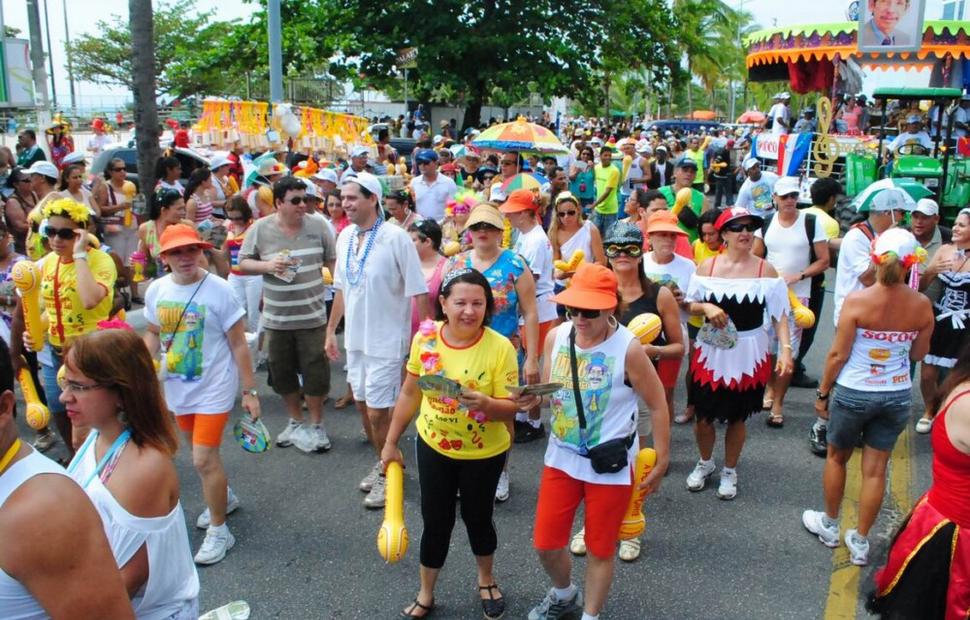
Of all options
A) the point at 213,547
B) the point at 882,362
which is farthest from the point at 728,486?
the point at 213,547

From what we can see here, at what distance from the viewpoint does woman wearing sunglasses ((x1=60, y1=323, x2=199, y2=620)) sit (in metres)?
2.23

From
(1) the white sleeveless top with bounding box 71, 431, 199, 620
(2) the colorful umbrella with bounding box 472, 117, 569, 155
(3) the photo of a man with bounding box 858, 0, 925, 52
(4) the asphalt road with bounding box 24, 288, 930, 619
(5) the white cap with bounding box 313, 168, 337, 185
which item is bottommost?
(4) the asphalt road with bounding box 24, 288, 930, 619

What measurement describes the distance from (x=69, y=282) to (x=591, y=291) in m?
3.21

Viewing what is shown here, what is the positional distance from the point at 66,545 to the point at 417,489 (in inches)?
137

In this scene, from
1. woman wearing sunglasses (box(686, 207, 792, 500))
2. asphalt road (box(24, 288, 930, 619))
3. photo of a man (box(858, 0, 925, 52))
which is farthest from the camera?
photo of a man (box(858, 0, 925, 52))

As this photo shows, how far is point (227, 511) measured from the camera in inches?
186

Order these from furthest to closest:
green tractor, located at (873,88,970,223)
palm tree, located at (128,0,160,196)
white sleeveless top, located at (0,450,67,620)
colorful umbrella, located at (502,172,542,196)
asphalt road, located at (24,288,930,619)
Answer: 1. green tractor, located at (873,88,970,223)
2. palm tree, located at (128,0,160,196)
3. colorful umbrella, located at (502,172,542,196)
4. asphalt road, located at (24,288,930,619)
5. white sleeveless top, located at (0,450,67,620)

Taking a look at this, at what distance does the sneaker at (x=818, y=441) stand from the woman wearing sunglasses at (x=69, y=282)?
4790 millimetres

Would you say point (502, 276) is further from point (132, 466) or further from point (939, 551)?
point (132, 466)

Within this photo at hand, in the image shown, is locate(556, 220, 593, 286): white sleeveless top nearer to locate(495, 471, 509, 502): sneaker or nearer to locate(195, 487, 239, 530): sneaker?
locate(495, 471, 509, 502): sneaker

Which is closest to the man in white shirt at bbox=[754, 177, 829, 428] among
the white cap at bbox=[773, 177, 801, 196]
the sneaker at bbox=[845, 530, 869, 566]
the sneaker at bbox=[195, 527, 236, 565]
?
the white cap at bbox=[773, 177, 801, 196]

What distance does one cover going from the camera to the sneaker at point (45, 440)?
18.3 ft

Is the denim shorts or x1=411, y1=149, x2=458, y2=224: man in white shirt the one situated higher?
x1=411, y1=149, x2=458, y2=224: man in white shirt

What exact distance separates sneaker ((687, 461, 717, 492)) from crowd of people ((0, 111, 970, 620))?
0.02m
